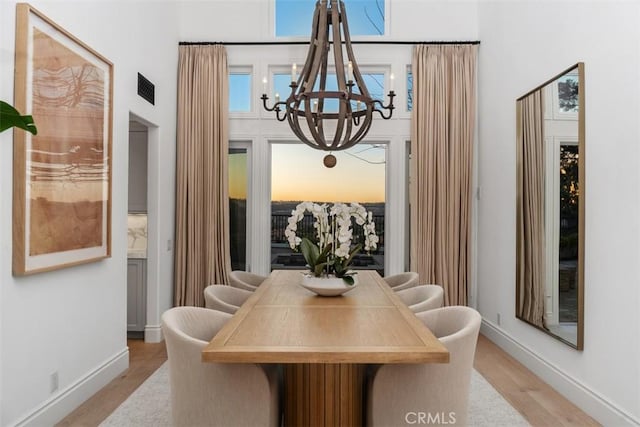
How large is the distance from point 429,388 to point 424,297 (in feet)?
3.85

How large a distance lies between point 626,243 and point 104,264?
3415mm

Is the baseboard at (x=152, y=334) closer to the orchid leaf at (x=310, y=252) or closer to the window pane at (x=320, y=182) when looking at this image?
the window pane at (x=320, y=182)

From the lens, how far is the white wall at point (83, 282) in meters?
2.32

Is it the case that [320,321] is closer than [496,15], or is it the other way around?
[320,321]

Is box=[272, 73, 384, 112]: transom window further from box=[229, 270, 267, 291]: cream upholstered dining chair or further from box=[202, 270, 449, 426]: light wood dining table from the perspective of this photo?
box=[202, 270, 449, 426]: light wood dining table

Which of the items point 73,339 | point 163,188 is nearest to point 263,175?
point 163,188

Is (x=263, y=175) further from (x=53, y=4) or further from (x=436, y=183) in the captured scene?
(x=53, y=4)

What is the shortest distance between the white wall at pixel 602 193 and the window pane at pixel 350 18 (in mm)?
1575

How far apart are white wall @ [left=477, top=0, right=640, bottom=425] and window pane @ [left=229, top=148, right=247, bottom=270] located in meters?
2.87

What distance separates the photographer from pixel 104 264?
3.32 m

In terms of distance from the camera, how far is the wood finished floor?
9.22 ft

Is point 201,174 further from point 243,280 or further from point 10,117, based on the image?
point 10,117

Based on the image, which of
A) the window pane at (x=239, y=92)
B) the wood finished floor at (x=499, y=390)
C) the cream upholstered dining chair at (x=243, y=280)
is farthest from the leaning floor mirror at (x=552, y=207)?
the window pane at (x=239, y=92)

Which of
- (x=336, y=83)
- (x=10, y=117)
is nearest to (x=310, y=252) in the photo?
(x=10, y=117)
